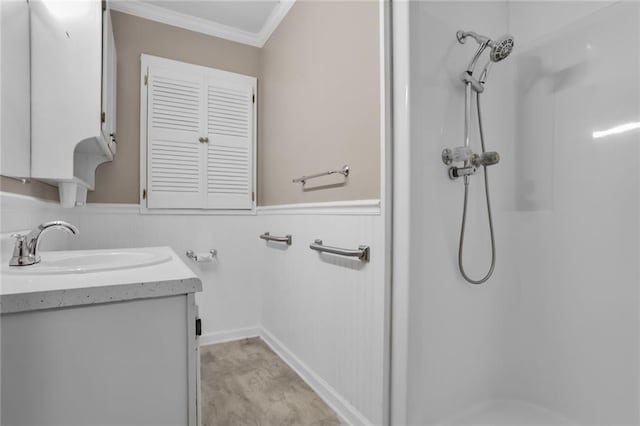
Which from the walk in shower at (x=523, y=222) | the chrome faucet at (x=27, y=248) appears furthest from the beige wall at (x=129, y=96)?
the walk in shower at (x=523, y=222)

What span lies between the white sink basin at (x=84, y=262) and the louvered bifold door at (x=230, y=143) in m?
1.09

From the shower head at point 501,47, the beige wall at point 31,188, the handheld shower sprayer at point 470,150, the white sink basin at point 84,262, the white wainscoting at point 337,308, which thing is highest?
the shower head at point 501,47

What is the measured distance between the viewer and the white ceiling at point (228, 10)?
2227 millimetres

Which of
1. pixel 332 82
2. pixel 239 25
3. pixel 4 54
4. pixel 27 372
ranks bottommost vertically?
pixel 27 372

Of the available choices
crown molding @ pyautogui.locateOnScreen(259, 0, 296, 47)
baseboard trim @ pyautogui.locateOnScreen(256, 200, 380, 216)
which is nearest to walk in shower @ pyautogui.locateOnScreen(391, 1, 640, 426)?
baseboard trim @ pyautogui.locateOnScreen(256, 200, 380, 216)

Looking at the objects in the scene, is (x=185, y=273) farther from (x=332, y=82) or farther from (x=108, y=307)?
(x=332, y=82)

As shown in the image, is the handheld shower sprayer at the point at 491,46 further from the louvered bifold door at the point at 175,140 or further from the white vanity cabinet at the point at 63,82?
the louvered bifold door at the point at 175,140

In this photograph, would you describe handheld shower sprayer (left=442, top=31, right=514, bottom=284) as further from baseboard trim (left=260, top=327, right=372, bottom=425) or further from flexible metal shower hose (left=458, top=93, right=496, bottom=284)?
baseboard trim (left=260, top=327, right=372, bottom=425)

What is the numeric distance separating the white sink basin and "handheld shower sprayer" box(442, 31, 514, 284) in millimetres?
1154

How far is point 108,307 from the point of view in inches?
29.1

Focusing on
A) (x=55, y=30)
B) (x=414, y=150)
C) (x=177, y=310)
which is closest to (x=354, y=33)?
(x=414, y=150)

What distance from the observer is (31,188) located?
131cm

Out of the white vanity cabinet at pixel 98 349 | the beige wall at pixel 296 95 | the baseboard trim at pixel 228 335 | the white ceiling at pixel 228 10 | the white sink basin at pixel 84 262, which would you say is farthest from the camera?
the baseboard trim at pixel 228 335

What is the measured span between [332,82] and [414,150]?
70 cm
